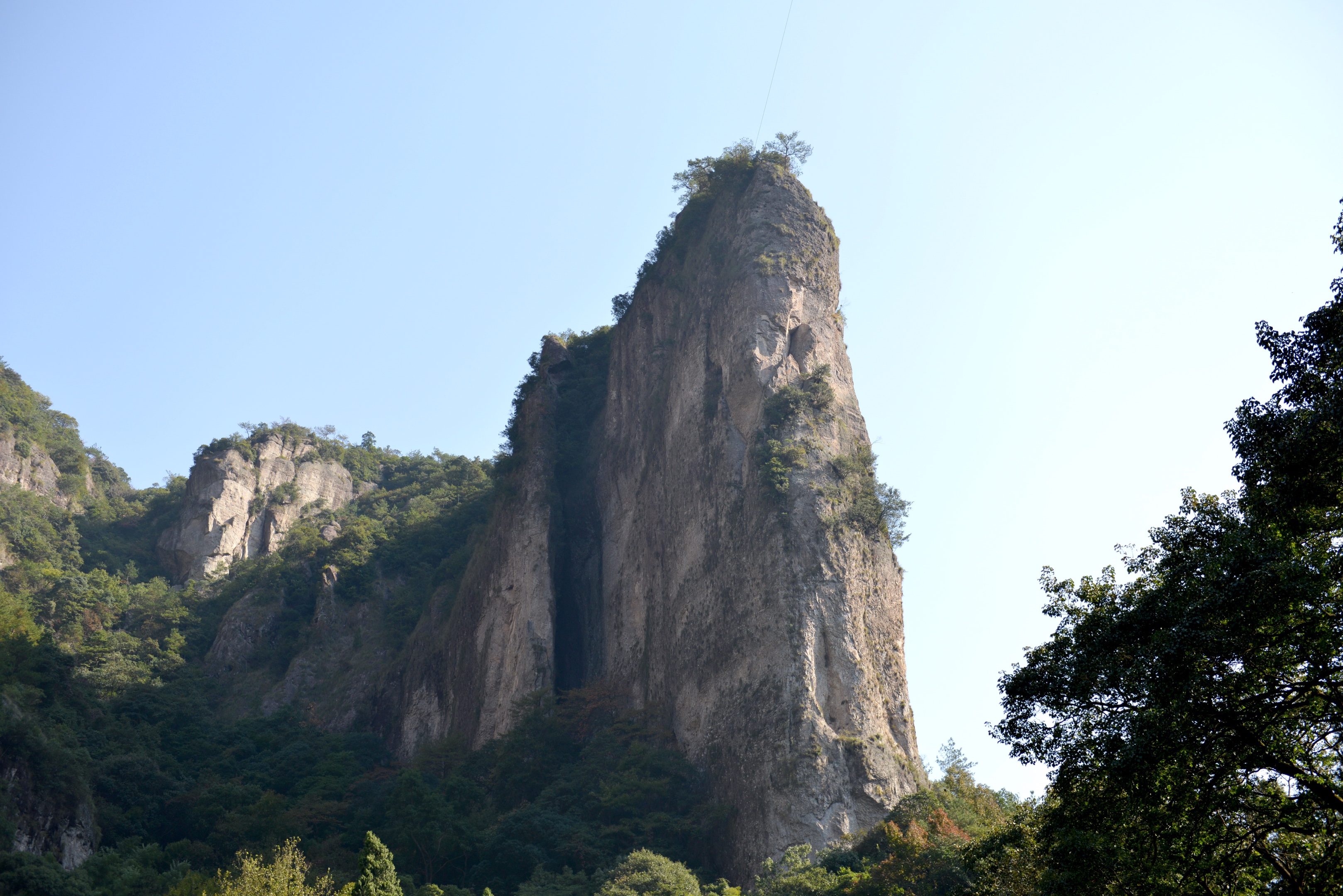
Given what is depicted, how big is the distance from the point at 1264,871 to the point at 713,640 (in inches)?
936

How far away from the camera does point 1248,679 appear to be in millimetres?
12148

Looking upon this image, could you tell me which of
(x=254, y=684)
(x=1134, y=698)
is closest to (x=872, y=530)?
(x=1134, y=698)

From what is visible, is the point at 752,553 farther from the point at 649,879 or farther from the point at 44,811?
the point at 44,811

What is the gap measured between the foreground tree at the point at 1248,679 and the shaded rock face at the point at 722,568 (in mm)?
16613

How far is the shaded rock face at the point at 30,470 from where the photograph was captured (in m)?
63.9

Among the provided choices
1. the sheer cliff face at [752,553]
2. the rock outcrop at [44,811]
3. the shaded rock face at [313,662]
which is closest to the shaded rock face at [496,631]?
the shaded rock face at [313,662]

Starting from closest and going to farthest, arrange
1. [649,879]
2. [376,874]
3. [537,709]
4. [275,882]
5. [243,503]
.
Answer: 1. [376,874]
2. [275,882]
3. [649,879]
4. [537,709]
5. [243,503]

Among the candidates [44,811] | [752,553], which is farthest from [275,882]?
[752,553]

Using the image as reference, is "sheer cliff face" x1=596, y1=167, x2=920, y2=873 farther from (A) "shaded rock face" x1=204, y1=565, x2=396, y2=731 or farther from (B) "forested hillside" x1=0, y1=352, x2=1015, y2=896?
(A) "shaded rock face" x1=204, y1=565, x2=396, y2=731

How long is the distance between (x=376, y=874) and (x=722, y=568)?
53.5 ft

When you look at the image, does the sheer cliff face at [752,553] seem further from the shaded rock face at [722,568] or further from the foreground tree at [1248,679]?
the foreground tree at [1248,679]

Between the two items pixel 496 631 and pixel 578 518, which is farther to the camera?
pixel 578 518

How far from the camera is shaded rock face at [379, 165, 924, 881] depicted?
3106 cm

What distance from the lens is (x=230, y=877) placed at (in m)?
27.6
